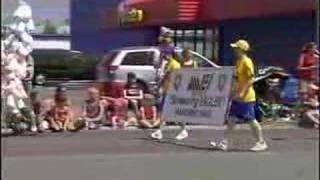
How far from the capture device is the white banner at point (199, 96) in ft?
49.9

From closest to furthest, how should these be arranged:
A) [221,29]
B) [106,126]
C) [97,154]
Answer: [97,154], [106,126], [221,29]

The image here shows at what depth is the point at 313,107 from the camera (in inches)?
719

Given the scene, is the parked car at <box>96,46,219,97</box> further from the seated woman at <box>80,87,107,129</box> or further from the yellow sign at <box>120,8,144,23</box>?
the yellow sign at <box>120,8,144,23</box>

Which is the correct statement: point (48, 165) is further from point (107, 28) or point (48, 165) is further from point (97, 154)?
point (107, 28)

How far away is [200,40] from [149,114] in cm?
1758

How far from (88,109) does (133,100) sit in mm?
1025

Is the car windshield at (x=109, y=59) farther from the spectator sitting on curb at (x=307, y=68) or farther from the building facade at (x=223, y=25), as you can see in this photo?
the spectator sitting on curb at (x=307, y=68)

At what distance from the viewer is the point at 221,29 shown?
32.4 metres

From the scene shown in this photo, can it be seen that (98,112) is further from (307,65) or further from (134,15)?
(134,15)

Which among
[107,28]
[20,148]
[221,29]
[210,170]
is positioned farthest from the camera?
[107,28]

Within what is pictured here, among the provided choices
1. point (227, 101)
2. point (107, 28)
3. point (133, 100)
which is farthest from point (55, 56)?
point (227, 101)

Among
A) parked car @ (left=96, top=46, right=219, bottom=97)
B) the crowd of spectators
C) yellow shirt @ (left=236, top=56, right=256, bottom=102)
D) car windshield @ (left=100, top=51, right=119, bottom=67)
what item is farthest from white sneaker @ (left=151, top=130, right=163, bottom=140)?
car windshield @ (left=100, top=51, right=119, bottom=67)

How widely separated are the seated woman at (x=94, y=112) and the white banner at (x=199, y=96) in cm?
155

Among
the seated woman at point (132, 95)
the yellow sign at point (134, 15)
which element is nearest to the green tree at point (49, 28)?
the yellow sign at point (134, 15)
